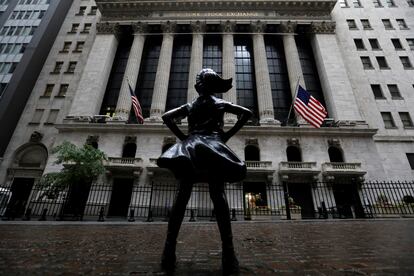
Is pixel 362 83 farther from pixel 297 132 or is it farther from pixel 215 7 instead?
pixel 215 7

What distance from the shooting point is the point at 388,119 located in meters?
25.2

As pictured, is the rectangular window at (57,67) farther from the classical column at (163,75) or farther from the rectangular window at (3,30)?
the classical column at (163,75)

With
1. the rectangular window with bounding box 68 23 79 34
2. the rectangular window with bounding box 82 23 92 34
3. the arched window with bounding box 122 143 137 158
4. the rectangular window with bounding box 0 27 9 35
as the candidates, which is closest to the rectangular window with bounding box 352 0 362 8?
the arched window with bounding box 122 143 137 158

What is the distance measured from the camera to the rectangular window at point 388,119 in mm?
24766

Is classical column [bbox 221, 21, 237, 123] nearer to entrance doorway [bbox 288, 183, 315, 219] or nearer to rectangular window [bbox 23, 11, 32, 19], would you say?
entrance doorway [bbox 288, 183, 315, 219]

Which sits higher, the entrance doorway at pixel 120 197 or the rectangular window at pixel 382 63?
the rectangular window at pixel 382 63

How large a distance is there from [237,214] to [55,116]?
2351 centimetres

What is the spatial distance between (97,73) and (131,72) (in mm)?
3987

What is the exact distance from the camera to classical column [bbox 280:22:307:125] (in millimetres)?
25628

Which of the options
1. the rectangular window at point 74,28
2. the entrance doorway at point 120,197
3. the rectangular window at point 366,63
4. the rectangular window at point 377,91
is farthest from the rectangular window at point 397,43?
the rectangular window at point 74,28

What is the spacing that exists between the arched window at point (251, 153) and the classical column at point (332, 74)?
9294 mm

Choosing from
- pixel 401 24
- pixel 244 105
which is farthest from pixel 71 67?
pixel 401 24

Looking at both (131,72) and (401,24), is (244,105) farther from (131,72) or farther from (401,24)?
(401,24)

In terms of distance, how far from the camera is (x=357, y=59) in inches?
1117
